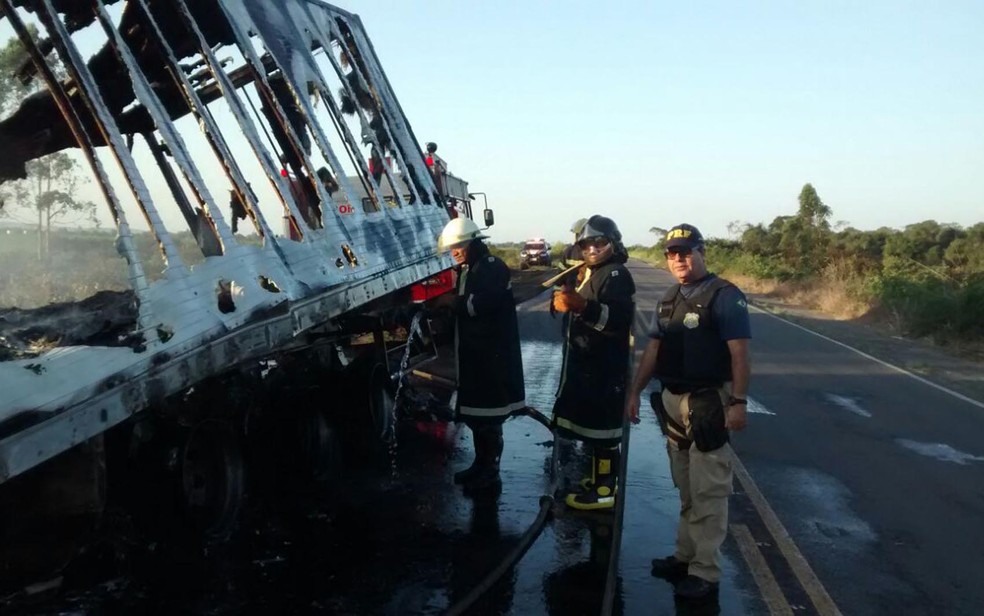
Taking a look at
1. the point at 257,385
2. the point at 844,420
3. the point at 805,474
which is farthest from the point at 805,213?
the point at 257,385

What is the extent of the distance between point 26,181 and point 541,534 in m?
4.05

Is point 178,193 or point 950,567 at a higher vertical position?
point 178,193

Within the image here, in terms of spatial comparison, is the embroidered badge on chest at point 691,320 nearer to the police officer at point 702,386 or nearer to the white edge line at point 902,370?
the police officer at point 702,386

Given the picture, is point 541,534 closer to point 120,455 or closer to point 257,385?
point 257,385

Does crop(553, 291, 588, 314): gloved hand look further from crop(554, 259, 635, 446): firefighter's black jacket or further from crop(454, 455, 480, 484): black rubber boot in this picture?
crop(454, 455, 480, 484): black rubber boot

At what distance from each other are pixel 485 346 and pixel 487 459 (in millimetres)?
847

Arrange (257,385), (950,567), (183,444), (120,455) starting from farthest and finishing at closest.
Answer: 1. (257,385)
2. (950,567)
3. (183,444)
4. (120,455)

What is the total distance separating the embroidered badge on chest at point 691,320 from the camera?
439 centimetres

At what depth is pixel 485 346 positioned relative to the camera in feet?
20.1

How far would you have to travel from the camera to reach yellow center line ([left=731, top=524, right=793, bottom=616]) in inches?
168

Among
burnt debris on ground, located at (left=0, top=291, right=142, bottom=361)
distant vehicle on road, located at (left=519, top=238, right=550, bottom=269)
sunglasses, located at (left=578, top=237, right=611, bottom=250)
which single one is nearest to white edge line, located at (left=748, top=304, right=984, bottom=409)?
sunglasses, located at (left=578, top=237, right=611, bottom=250)

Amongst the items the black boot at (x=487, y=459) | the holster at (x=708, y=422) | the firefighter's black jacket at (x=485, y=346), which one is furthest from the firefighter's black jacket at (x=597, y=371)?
the holster at (x=708, y=422)

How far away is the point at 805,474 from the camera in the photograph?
6.90 meters

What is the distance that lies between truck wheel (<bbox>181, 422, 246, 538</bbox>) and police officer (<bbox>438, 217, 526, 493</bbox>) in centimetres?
172
